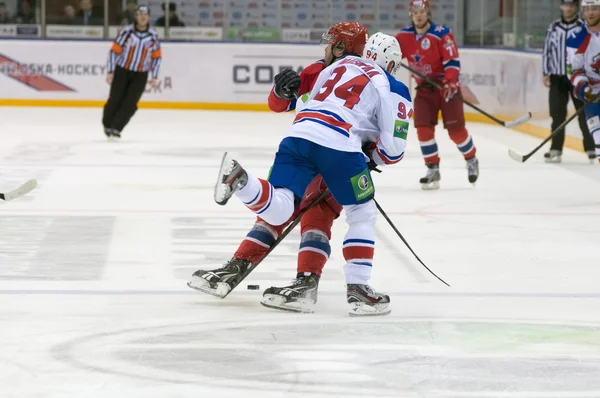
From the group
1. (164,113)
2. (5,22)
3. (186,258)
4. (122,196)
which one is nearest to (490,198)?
(122,196)

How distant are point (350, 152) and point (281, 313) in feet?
2.00

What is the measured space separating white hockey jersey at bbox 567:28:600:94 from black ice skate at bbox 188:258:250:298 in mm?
4063

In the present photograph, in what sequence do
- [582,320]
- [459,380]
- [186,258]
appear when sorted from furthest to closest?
[186,258] → [582,320] → [459,380]

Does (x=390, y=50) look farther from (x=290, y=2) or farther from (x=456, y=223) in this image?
(x=290, y=2)

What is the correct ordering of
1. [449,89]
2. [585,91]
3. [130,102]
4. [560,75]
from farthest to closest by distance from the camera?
[130,102], [560,75], [449,89], [585,91]

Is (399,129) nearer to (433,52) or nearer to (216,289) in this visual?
(216,289)

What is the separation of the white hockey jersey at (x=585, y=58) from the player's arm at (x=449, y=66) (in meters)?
0.74

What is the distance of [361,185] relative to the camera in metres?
4.46

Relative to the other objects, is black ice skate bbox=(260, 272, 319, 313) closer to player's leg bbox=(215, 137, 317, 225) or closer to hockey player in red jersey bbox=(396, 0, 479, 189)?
player's leg bbox=(215, 137, 317, 225)

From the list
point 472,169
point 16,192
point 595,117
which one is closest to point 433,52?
point 472,169

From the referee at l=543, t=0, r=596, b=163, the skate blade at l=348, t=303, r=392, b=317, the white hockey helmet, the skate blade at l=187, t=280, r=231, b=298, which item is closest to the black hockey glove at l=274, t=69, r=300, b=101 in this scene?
the white hockey helmet

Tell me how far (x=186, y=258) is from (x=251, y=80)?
10.7 m

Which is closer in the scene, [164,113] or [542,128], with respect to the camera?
[542,128]

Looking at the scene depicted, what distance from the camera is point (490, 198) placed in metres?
8.09
